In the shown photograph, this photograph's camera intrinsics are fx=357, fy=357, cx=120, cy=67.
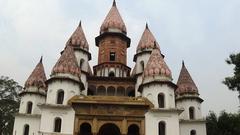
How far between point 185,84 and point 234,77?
15.1 meters

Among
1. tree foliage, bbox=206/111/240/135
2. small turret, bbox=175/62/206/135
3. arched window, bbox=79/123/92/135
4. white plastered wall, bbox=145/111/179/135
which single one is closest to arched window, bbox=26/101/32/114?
arched window, bbox=79/123/92/135

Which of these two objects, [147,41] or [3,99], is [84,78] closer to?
[147,41]

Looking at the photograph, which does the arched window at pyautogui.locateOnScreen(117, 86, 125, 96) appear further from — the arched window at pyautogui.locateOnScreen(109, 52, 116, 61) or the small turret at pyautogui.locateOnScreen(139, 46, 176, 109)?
the arched window at pyautogui.locateOnScreen(109, 52, 116, 61)

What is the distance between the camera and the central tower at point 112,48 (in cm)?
4016

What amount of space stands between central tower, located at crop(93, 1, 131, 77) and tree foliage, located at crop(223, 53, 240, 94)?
57.4 ft

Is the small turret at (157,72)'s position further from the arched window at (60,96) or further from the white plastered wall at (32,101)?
the white plastered wall at (32,101)

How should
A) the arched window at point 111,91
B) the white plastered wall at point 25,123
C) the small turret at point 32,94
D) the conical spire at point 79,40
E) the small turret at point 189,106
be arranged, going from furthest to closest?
the conical spire at point 79,40 → the arched window at point 111,91 → the small turret at point 32,94 → the small turret at point 189,106 → the white plastered wall at point 25,123

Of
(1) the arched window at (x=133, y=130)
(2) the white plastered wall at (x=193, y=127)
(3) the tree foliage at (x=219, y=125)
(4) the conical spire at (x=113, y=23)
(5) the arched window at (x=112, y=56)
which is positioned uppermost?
(4) the conical spire at (x=113, y=23)

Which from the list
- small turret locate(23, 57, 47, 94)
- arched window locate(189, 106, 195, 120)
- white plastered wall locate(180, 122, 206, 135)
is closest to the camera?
white plastered wall locate(180, 122, 206, 135)

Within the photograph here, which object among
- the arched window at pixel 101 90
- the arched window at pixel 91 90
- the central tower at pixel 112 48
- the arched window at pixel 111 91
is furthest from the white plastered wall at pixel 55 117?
the central tower at pixel 112 48

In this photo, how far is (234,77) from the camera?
23.3m

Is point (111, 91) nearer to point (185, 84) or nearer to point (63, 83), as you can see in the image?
point (63, 83)

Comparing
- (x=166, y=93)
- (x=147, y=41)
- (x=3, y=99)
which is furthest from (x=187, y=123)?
(x=3, y=99)

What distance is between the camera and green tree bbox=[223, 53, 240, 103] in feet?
76.2
